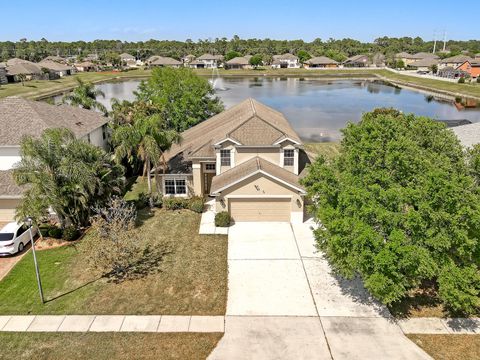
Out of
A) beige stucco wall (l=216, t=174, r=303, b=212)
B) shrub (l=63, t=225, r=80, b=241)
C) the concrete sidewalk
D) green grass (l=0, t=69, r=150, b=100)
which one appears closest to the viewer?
the concrete sidewalk

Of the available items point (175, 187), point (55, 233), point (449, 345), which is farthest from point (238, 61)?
point (449, 345)

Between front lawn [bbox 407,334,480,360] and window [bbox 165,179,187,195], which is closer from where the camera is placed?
front lawn [bbox 407,334,480,360]

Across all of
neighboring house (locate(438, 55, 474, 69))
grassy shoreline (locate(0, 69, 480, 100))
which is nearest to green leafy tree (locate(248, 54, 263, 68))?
grassy shoreline (locate(0, 69, 480, 100))

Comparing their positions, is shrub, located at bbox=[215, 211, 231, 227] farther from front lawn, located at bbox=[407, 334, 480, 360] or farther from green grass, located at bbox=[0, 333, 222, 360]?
front lawn, located at bbox=[407, 334, 480, 360]

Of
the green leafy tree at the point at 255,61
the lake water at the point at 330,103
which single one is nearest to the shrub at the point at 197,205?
the lake water at the point at 330,103

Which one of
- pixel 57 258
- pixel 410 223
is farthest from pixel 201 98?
pixel 410 223

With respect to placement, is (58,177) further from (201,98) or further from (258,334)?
(201,98)

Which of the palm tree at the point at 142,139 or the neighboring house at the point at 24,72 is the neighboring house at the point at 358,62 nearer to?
the neighboring house at the point at 24,72
